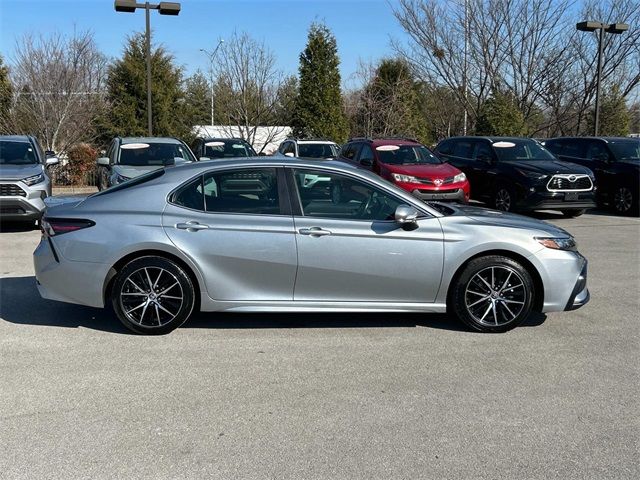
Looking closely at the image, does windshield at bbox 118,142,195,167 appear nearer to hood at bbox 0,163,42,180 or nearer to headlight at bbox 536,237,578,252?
hood at bbox 0,163,42,180

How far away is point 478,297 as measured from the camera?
5.41 m

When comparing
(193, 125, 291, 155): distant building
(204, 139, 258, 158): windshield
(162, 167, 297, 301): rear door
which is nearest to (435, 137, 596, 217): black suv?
(204, 139, 258, 158): windshield

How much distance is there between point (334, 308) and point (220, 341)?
995 mm

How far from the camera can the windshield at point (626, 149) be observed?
14.2 metres

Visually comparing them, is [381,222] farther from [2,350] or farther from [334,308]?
[2,350]

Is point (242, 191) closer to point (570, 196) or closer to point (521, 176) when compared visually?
point (521, 176)

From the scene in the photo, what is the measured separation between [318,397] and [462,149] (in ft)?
39.8

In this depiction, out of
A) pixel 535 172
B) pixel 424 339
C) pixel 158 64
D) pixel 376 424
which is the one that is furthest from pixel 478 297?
pixel 158 64

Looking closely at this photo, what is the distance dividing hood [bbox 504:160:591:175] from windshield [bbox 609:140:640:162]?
1.75m

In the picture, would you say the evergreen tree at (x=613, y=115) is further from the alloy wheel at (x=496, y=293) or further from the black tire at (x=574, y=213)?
the alloy wheel at (x=496, y=293)

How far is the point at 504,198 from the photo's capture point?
1338 cm

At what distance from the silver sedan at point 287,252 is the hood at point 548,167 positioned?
780 cm

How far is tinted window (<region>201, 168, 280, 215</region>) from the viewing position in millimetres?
5340

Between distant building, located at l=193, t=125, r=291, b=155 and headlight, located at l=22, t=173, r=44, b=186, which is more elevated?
distant building, located at l=193, t=125, r=291, b=155
